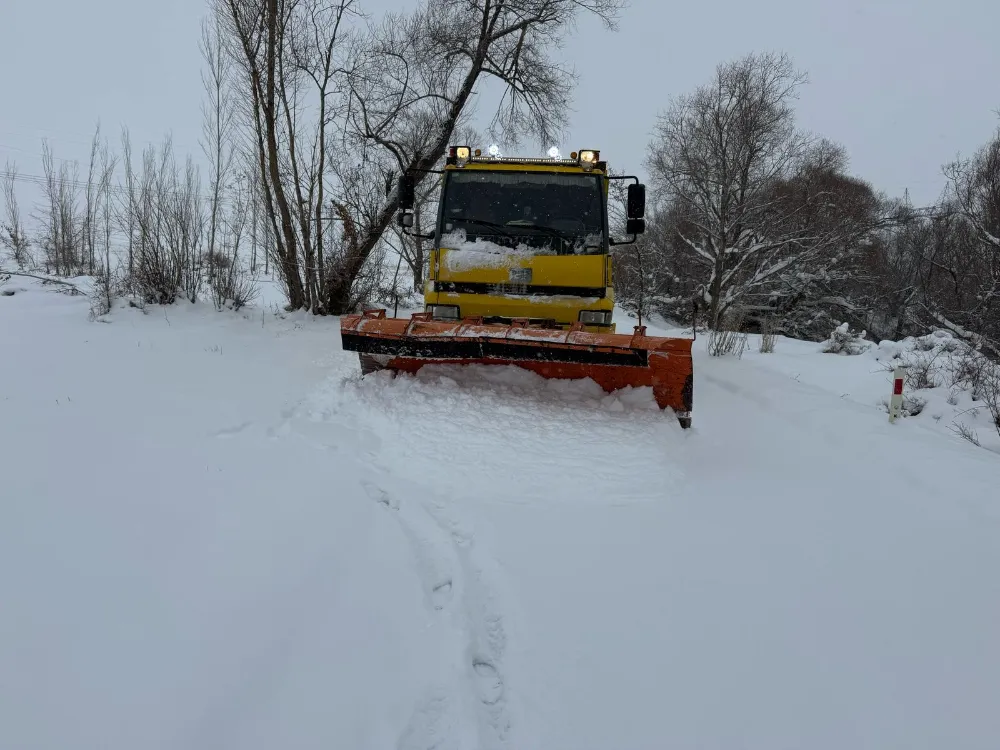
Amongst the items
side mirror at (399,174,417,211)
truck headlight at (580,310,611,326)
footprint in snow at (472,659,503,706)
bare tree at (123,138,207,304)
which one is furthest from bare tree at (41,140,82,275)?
footprint in snow at (472,659,503,706)

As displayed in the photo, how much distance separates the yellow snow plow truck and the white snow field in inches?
19.2

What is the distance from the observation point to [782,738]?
182cm

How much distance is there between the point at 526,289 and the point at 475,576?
3481 mm

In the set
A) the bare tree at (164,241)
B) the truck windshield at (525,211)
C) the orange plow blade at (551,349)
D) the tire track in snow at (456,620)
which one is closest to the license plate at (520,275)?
the truck windshield at (525,211)

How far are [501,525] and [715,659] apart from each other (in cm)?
136

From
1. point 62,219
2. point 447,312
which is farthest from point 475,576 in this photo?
point 62,219

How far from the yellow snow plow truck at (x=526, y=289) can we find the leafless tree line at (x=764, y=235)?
12.0 m

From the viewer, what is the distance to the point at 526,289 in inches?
218

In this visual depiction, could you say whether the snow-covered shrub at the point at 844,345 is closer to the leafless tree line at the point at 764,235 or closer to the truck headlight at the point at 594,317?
the leafless tree line at the point at 764,235

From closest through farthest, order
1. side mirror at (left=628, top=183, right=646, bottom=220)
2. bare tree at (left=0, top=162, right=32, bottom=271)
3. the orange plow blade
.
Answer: the orange plow blade < side mirror at (left=628, top=183, right=646, bottom=220) < bare tree at (left=0, top=162, right=32, bottom=271)

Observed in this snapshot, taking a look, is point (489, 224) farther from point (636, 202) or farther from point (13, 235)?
point (13, 235)

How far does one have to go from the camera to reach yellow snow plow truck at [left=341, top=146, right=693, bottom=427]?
4660 mm

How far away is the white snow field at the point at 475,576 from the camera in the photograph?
1815 mm

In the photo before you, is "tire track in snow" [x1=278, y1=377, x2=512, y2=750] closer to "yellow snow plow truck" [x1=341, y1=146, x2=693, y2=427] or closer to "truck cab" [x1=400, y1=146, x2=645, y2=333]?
"yellow snow plow truck" [x1=341, y1=146, x2=693, y2=427]
